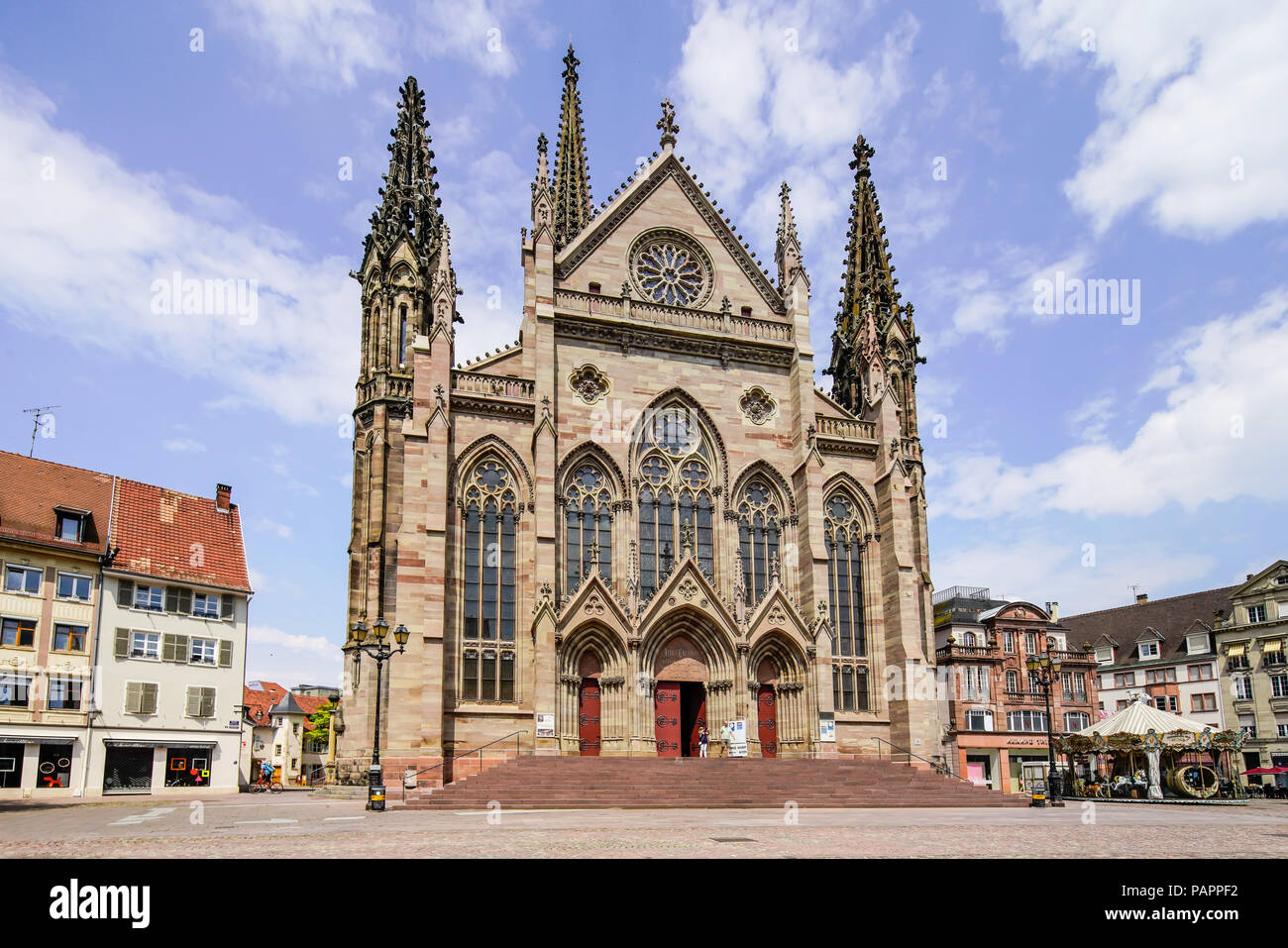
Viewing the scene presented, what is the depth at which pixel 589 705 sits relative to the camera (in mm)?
34625

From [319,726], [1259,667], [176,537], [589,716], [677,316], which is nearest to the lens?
[589,716]

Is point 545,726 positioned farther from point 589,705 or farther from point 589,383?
point 589,383

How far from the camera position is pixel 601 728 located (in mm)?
34344

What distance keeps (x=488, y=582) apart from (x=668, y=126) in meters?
20.4

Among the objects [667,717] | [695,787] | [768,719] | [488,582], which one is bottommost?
[695,787]

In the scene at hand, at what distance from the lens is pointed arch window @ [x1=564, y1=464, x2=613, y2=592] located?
116 feet

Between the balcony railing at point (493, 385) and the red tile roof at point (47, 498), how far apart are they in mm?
18065

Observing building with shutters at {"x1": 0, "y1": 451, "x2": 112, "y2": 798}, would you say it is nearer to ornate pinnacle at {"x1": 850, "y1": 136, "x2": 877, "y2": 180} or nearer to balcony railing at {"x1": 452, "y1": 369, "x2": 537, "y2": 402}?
balcony railing at {"x1": 452, "y1": 369, "x2": 537, "y2": 402}

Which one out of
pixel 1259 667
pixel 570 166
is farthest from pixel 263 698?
pixel 1259 667

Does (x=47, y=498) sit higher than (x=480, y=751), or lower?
higher

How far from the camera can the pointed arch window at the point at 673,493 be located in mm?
36750

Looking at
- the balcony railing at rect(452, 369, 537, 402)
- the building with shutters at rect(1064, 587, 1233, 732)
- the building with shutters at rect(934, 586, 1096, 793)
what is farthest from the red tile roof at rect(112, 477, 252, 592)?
the building with shutters at rect(1064, 587, 1233, 732)
